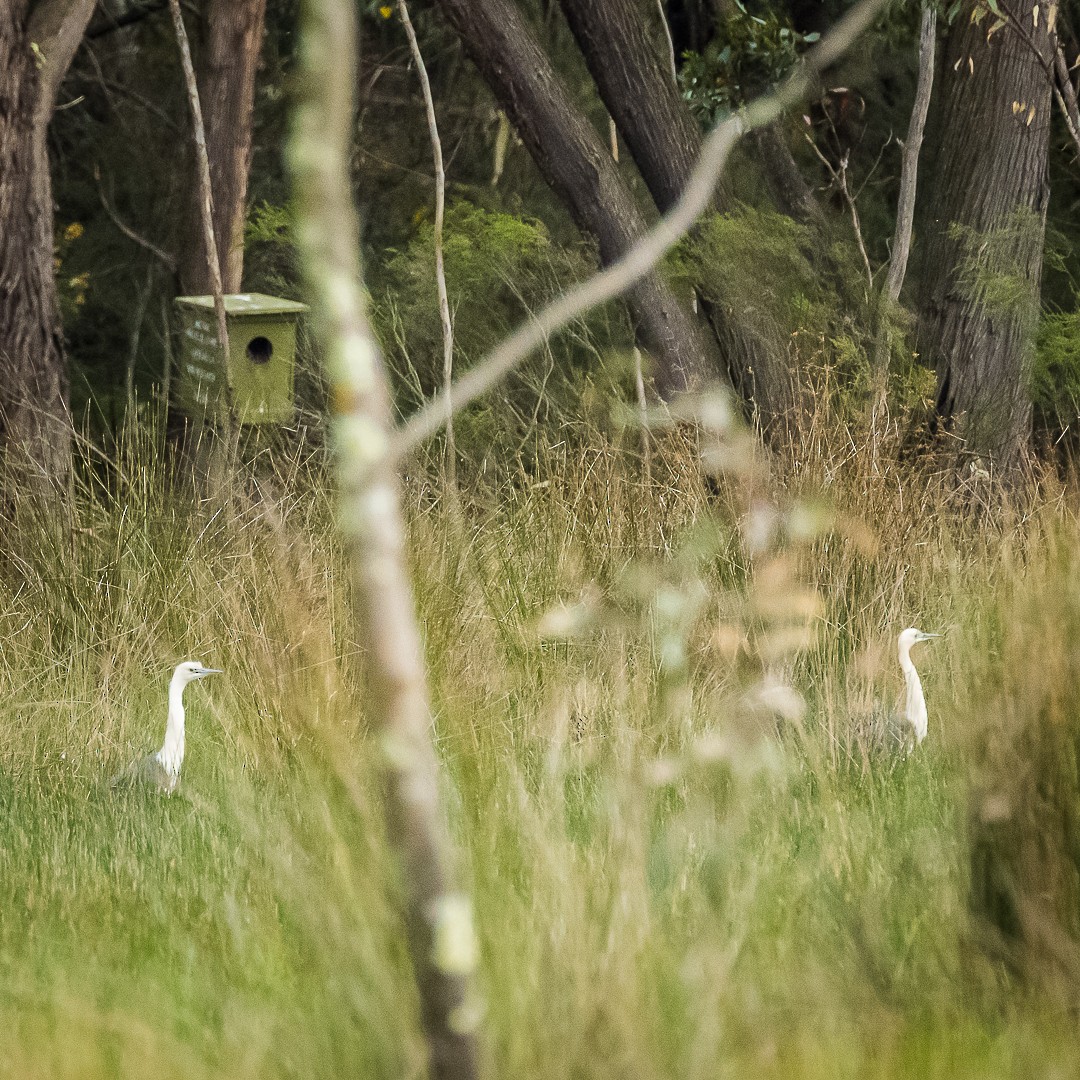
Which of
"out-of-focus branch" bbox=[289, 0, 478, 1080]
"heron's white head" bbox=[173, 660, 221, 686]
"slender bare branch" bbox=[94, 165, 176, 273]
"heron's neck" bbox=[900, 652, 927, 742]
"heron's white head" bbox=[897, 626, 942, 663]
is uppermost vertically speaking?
"slender bare branch" bbox=[94, 165, 176, 273]

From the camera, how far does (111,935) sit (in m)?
2.86

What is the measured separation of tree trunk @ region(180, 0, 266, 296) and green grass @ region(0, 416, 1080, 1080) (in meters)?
4.59

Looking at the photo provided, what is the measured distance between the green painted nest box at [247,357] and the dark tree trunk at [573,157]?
4.21 feet

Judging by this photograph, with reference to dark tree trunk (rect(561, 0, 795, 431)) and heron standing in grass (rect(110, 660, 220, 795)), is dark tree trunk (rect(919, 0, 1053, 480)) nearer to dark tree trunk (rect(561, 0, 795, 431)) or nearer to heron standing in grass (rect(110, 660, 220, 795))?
dark tree trunk (rect(561, 0, 795, 431))

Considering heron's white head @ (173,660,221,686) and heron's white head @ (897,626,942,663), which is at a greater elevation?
heron's white head @ (173,660,221,686)

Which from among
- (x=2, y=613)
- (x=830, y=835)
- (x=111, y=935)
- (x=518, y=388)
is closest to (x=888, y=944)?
(x=830, y=835)

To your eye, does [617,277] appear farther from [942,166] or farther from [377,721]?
[942,166]

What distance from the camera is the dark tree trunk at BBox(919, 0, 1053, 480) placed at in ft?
22.6

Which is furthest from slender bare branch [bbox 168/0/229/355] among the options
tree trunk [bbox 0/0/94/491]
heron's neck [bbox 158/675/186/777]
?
heron's neck [bbox 158/675/186/777]

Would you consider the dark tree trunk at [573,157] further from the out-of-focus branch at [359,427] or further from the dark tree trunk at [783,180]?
the out-of-focus branch at [359,427]

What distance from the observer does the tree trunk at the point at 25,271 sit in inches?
236

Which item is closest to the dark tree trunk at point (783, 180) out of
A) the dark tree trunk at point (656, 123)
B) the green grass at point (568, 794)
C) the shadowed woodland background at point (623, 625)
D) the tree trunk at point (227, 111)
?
the shadowed woodland background at point (623, 625)

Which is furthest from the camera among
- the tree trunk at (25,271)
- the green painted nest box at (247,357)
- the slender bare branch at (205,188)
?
the green painted nest box at (247,357)

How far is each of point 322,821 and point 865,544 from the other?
8.93 ft
